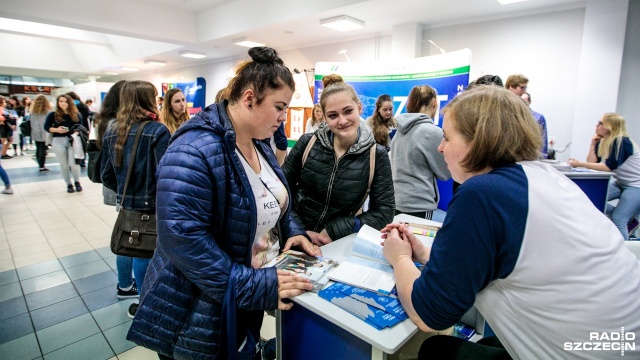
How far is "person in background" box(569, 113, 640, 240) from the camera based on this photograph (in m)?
3.52

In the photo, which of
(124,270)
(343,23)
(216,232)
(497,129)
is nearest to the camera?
(497,129)

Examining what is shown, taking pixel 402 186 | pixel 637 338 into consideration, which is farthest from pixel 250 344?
pixel 402 186

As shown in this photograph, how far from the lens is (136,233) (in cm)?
204

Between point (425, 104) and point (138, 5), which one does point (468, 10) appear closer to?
point (425, 104)

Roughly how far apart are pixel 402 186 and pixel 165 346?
2002mm

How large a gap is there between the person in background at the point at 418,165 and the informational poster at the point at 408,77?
1483 mm

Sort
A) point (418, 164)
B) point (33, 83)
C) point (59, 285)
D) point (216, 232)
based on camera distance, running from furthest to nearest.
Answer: point (33, 83) → point (59, 285) → point (418, 164) → point (216, 232)

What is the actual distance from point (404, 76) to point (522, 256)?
405 cm

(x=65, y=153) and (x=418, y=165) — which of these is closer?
(x=418, y=165)

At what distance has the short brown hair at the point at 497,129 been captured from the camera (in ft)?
2.96

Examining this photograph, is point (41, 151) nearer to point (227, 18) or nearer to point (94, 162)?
point (227, 18)

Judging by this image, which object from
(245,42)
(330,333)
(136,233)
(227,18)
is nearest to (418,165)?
(330,333)

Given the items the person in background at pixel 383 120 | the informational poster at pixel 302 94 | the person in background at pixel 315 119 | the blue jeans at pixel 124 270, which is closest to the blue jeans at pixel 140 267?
the blue jeans at pixel 124 270

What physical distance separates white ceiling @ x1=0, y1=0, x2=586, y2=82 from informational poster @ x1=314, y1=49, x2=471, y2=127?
88 centimetres
